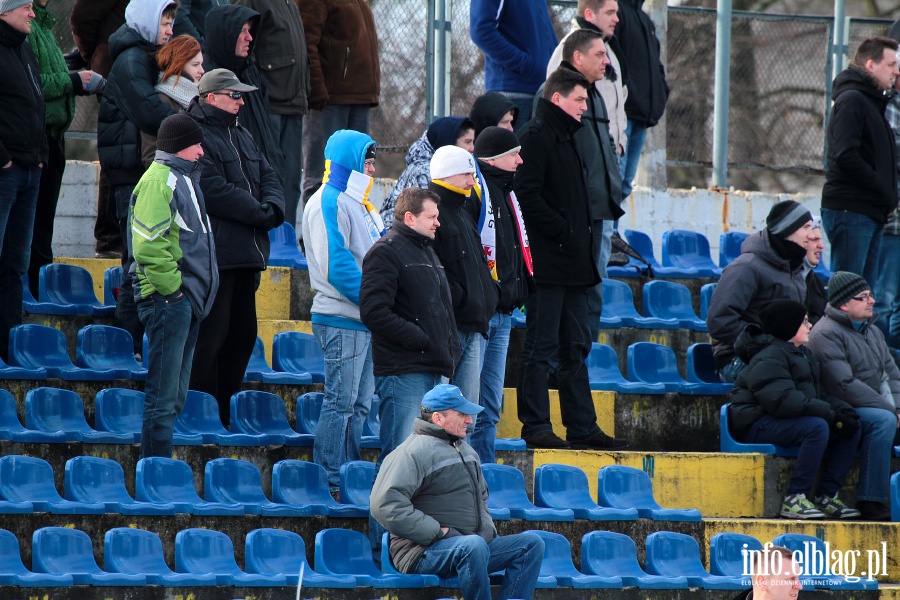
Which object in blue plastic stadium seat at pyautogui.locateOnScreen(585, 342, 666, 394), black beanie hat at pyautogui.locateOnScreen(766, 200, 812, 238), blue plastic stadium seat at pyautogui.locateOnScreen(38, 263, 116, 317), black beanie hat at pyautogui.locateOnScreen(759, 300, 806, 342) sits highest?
black beanie hat at pyautogui.locateOnScreen(766, 200, 812, 238)

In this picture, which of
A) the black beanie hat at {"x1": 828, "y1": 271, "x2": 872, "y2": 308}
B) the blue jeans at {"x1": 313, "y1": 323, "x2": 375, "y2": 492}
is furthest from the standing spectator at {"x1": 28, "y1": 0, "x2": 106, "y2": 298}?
the black beanie hat at {"x1": 828, "y1": 271, "x2": 872, "y2": 308}

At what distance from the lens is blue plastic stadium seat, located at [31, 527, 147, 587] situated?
5.95 m

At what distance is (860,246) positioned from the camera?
365 inches

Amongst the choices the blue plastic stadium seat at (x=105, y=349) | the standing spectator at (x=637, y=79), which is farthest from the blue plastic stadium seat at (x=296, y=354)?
the standing spectator at (x=637, y=79)

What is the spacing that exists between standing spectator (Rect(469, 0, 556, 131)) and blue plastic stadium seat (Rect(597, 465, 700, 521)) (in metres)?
2.74

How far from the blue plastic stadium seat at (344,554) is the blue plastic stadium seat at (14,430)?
1.37 meters

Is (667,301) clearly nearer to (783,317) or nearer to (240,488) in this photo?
(783,317)

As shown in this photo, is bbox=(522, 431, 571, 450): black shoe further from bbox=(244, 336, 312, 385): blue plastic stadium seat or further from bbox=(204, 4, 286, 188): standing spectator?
bbox=(204, 4, 286, 188): standing spectator

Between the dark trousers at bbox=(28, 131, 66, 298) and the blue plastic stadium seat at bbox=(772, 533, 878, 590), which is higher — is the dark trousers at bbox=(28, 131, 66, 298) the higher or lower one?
the higher one

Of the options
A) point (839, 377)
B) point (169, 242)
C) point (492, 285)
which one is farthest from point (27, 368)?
point (839, 377)

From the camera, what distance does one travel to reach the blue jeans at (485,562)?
6066mm

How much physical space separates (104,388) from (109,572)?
1.70 meters

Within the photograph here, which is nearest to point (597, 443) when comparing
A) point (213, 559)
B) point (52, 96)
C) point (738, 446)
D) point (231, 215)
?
point (738, 446)

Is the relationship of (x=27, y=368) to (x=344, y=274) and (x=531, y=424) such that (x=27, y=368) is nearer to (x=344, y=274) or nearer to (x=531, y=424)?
(x=344, y=274)
